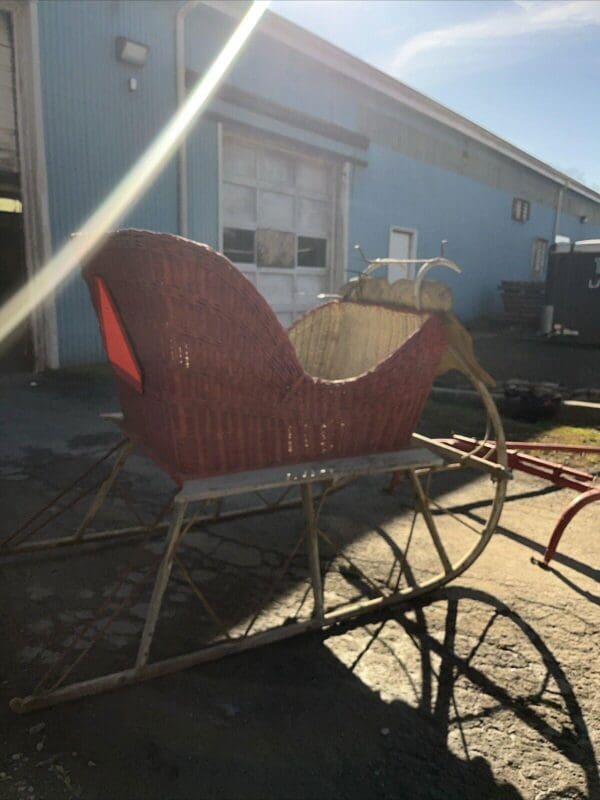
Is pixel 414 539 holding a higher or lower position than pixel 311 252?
lower

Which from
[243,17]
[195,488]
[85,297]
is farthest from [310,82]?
[195,488]

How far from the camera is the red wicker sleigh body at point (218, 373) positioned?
1675mm

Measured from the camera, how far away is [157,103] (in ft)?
24.4

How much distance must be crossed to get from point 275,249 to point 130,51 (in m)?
3.70

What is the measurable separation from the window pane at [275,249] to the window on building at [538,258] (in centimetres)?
1208

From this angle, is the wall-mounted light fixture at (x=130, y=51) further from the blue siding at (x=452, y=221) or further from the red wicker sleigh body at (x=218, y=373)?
the red wicker sleigh body at (x=218, y=373)

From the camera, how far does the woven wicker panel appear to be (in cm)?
285

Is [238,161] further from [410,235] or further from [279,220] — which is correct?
[410,235]

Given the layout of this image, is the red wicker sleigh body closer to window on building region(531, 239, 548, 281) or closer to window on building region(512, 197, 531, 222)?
window on building region(512, 197, 531, 222)

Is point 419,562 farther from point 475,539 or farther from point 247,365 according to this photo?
point 247,365

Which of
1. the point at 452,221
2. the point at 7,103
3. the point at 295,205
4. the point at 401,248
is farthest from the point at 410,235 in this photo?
the point at 7,103

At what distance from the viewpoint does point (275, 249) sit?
9.84 meters

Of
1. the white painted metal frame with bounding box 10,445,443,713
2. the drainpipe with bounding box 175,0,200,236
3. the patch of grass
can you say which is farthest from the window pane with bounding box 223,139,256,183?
the white painted metal frame with bounding box 10,445,443,713

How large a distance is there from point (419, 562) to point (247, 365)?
4.75ft
